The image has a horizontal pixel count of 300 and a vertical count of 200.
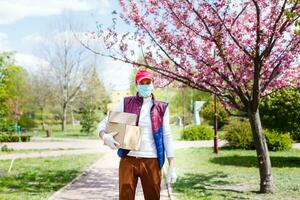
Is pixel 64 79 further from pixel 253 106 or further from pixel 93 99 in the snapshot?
pixel 253 106

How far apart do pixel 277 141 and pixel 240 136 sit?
1961 mm

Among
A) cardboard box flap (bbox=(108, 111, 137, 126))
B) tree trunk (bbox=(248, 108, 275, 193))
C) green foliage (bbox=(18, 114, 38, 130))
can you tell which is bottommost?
tree trunk (bbox=(248, 108, 275, 193))

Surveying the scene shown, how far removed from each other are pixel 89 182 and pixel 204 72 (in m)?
4.10

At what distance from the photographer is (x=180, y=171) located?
1460 centimetres

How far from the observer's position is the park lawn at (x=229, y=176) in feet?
33.8

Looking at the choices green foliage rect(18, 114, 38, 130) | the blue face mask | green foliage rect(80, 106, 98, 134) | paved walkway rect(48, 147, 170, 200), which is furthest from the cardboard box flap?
green foliage rect(18, 114, 38, 130)

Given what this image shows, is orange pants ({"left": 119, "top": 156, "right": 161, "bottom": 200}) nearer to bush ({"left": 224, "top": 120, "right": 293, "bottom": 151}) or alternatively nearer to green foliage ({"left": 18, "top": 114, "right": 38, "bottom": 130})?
bush ({"left": 224, "top": 120, "right": 293, "bottom": 151})

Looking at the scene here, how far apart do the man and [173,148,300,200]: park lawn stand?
4.39 metres

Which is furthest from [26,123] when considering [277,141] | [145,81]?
[145,81]

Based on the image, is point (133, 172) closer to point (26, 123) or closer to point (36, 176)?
point (36, 176)

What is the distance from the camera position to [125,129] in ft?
16.8

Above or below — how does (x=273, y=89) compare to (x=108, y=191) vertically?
above

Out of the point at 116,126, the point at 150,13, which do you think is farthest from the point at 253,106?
the point at 116,126

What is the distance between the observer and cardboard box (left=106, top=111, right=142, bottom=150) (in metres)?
5.10
